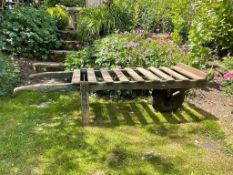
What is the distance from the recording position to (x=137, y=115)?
16.1 ft

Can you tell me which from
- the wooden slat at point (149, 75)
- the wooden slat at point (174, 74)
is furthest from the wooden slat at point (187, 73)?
the wooden slat at point (149, 75)

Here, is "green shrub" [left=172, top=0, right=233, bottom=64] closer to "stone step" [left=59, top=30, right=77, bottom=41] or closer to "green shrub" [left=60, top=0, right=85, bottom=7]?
"stone step" [left=59, top=30, right=77, bottom=41]

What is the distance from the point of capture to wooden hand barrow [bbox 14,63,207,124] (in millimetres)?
4320

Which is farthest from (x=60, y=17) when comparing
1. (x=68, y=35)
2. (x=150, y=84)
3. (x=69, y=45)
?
(x=150, y=84)

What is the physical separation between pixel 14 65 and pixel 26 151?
Answer: 10.3 feet

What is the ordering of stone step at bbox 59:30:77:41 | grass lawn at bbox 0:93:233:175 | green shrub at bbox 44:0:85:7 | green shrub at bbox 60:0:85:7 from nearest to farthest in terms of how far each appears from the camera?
grass lawn at bbox 0:93:233:175 < stone step at bbox 59:30:77:41 < green shrub at bbox 44:0:85:7 < green shrub at bbox 60:0:85:7

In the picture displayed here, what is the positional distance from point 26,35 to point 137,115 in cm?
394

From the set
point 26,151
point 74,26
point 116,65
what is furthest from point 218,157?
point 74,26

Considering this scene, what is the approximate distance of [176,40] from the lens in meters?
6.70

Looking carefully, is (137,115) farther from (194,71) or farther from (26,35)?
(26,35)

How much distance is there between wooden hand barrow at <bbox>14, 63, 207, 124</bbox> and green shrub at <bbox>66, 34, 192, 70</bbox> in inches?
24.3

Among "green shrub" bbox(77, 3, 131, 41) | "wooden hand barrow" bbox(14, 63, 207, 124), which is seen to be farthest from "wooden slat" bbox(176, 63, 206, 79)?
"green shrub" bbox(77, 3, 131, 41)

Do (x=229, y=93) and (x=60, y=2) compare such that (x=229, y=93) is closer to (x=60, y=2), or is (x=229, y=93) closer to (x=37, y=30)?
(x=37, y=30)

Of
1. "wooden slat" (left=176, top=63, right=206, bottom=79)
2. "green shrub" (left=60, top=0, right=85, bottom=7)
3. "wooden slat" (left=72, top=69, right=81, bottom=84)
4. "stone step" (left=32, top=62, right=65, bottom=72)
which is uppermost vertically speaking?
"green shrub" (left=60, top=0, right=85, bottom=7)
